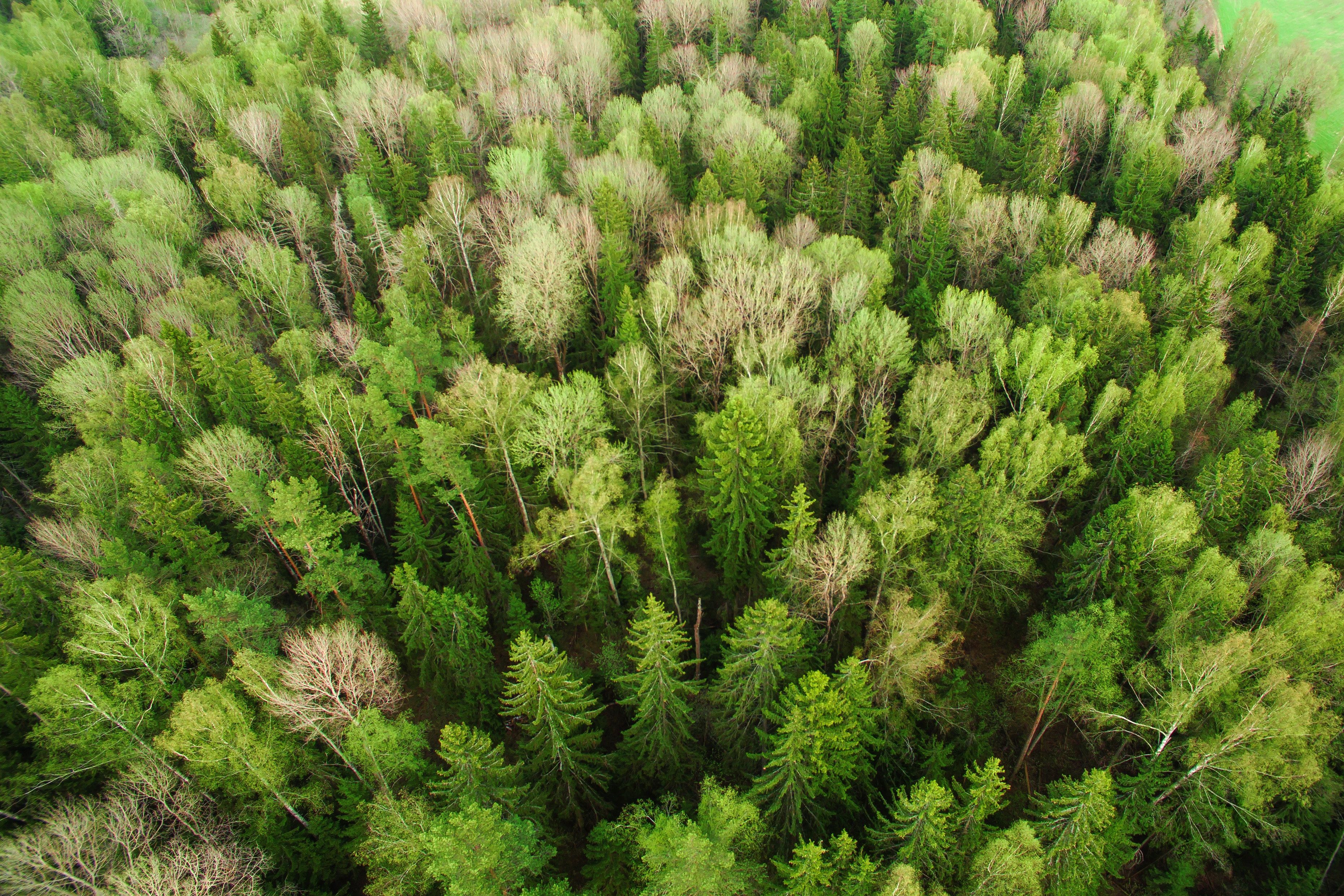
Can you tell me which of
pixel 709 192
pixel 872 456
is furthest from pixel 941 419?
pixel 709 192

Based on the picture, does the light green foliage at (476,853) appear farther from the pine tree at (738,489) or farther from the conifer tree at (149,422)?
the conifer tree at (149,422)

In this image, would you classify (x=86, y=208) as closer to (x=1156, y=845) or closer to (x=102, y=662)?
(x=102, y=662)

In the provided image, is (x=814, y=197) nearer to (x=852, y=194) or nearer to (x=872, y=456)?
(x=852, y=194)

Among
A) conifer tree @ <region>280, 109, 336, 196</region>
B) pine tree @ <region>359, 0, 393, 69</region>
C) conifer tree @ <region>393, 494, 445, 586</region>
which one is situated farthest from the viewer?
pine tree @ <region>359, 0, 393, 69</region>

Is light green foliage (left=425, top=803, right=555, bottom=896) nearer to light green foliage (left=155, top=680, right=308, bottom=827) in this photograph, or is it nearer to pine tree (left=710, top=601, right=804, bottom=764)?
light green foliage (left=155, top=680, right=308, bottom=827)

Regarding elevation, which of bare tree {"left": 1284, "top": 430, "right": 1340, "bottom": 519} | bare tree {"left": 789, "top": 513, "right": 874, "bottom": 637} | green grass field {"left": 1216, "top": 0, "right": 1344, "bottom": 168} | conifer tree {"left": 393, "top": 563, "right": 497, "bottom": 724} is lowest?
conifer tree {"left": 393, "top": 563, "right": 497, "bottom": 724}

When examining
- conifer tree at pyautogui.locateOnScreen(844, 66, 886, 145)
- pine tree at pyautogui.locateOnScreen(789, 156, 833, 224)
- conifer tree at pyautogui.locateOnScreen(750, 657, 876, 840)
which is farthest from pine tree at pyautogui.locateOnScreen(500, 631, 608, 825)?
conifer tree at pyautogui.locateOnScreen(844, 66, 886, 145)
